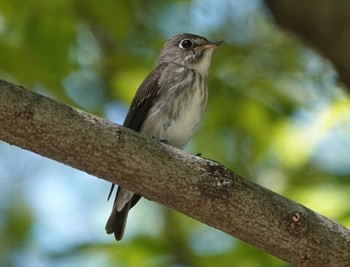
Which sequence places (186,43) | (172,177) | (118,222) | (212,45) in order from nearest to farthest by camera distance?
(172,177) < (118,222) < (212,45) < (186,43)

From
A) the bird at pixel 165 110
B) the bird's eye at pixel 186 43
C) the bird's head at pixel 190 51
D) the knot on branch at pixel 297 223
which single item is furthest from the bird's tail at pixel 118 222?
A: the knot on branch at pixel 297 223

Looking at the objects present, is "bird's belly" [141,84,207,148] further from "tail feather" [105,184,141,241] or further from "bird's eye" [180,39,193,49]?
"bird's eye" [180,39,193,49]

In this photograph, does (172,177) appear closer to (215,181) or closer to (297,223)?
(215,181)

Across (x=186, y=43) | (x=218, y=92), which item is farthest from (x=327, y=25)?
(x=186, y=43)

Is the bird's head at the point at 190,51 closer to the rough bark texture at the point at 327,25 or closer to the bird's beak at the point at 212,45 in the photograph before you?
the bird's beak at the point at 212,45

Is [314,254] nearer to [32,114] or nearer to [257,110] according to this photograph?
[32,114]

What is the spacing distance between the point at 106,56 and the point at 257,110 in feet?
3.44

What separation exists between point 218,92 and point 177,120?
353 mm

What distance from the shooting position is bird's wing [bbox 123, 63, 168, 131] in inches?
210

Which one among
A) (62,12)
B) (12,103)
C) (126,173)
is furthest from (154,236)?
(12,103)

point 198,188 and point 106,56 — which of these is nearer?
point 198,188

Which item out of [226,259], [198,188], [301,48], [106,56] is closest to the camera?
[198,188]

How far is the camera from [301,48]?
5746 millimetres

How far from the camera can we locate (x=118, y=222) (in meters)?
5.15
